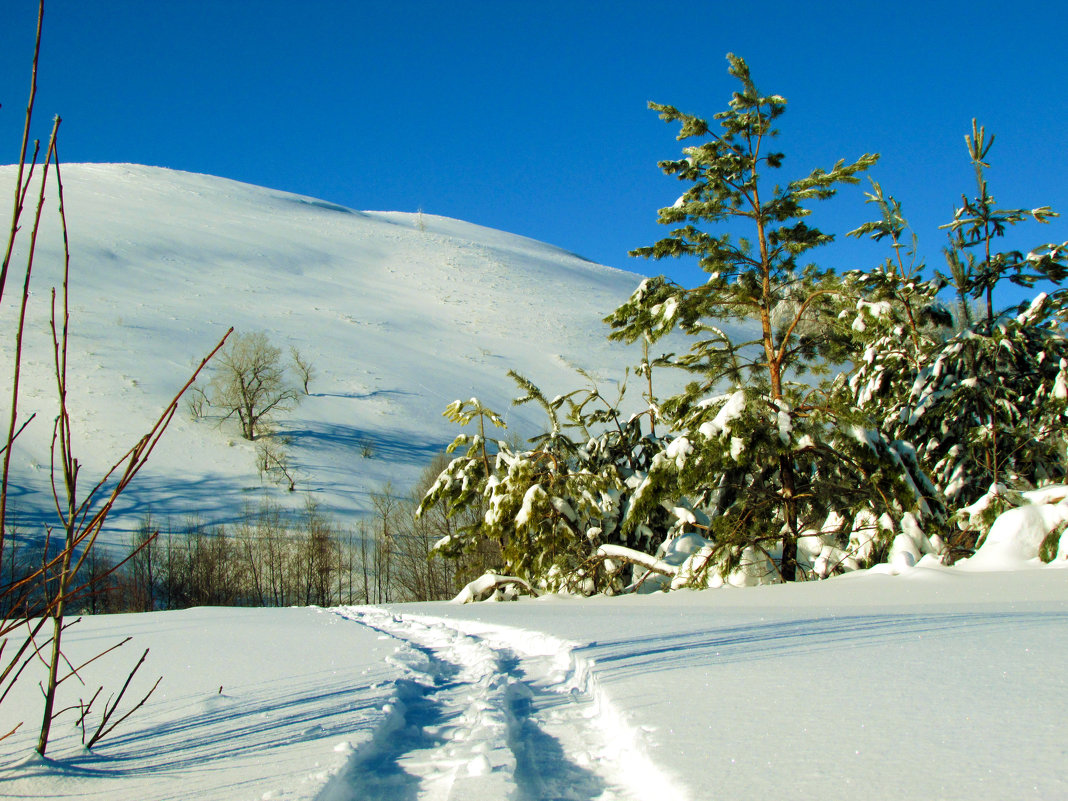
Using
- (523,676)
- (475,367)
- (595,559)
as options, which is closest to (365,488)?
(475,367)

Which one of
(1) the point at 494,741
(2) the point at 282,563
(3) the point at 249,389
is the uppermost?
(3) the point at 249,389

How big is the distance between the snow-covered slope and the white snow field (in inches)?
1160

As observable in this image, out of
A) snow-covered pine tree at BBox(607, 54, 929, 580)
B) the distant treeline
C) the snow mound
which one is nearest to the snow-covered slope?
the distant treeline

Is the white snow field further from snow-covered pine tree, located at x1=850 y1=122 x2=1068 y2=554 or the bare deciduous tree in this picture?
the bare deciduous tree

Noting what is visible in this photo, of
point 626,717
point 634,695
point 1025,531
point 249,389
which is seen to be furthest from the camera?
point 249,389

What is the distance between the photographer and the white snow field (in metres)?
1.72

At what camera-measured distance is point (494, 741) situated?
2.48 meters

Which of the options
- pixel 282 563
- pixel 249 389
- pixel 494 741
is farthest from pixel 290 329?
pixel 494 741

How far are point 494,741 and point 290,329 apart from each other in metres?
53.6

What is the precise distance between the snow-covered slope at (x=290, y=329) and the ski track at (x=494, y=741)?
1169 inches

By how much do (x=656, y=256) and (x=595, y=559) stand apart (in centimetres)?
445

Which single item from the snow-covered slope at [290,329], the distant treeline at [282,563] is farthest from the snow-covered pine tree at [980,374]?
the snow-covered slope at [290,329]

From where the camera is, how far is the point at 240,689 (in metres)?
3.25

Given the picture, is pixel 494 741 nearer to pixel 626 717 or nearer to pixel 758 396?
pixel 626 717
